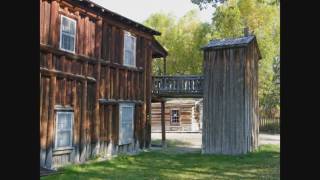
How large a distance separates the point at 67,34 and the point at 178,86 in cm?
1001

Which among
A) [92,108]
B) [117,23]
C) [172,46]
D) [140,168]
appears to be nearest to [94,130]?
[92,108]

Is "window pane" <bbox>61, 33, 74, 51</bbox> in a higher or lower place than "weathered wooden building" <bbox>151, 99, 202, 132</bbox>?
higher

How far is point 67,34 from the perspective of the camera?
16.3 m

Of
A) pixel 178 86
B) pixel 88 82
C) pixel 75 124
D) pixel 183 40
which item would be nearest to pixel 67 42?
pixel 88 82

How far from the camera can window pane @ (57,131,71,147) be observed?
1553 centimetres

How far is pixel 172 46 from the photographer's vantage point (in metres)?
57.7

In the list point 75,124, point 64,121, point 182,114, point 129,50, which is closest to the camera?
point 64,121

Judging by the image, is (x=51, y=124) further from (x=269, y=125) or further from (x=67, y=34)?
(x=269, y=125)

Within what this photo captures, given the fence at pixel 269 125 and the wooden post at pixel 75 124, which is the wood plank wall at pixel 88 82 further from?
the fence at pixel 269 125

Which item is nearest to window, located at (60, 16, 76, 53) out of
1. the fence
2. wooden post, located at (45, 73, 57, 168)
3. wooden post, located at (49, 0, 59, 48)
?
wooden post, located at (49, 0, 59, 48)

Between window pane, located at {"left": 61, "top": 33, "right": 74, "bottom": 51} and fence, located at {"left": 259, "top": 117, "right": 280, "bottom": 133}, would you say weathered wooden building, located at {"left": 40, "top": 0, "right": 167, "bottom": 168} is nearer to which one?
window pane, located at {"left": 61, "top": 33, "right": 74, "bottom": 51}

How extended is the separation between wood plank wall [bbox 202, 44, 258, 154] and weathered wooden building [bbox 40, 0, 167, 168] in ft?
12.7
